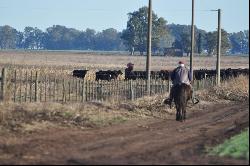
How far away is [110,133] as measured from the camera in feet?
64.7

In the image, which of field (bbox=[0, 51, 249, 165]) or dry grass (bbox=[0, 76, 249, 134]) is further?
dry grass (bbox=[0, 76, 249, 134])

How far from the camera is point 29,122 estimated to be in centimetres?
2042

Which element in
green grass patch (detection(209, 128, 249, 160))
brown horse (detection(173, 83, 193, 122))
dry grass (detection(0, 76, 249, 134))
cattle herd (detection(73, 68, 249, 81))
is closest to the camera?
green grass patch (detection(209, 128, 249, 160))

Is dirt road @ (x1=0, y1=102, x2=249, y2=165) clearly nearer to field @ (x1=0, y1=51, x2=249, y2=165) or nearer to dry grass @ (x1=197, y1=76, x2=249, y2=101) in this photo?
field @ (x1=0, y1=51, x2=249, y2=165)

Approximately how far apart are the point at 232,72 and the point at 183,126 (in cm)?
3639

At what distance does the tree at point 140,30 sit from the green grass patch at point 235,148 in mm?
146793

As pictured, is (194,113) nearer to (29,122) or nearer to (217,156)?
(29,122)

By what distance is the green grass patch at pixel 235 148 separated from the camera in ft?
49.0

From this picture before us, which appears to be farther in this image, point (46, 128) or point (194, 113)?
point (194, 113)

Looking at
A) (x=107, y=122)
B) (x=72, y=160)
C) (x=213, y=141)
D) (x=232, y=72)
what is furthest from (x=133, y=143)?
(x=232, y=72)

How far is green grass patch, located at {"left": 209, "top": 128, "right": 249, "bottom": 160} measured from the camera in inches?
588

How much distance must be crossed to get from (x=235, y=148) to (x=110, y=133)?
515 centimetres

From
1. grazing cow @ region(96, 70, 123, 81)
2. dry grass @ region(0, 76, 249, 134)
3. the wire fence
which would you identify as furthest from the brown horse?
grazing cow @ region(96, 70, 123, 81)

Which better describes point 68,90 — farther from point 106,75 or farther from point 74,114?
point 106,75
